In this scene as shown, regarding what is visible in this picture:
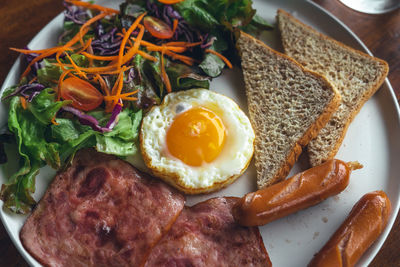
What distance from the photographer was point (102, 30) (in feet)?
12.3

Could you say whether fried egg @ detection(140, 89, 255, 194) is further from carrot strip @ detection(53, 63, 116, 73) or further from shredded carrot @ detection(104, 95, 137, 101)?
carrot strip @ detection(53, 63, 116, 73)

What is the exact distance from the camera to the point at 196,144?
318cm

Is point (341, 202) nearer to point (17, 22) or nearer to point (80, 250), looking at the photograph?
point (80, 250)

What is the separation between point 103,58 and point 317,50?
2.07 m

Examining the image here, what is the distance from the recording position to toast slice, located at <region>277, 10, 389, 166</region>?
11.2 ft

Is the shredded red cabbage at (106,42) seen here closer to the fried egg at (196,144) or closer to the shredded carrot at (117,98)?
the shredded carrot at (117,98)

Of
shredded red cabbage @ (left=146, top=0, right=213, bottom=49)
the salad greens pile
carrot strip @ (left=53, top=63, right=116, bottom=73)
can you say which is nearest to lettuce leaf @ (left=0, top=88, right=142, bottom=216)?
the salad greens pile

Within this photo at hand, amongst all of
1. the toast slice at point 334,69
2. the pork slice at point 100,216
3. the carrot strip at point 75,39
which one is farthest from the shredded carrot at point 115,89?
the toast slice at point 334,69

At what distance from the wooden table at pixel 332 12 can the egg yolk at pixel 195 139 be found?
1.92 meters

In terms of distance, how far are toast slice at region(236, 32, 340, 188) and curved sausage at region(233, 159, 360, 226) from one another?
1.02 ft

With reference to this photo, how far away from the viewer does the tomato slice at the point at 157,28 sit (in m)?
3.62

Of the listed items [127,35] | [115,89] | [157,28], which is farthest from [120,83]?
[157,28]

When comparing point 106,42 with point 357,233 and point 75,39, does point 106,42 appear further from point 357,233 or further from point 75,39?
point 357,233

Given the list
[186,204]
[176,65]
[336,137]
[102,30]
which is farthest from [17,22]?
[336,137]
